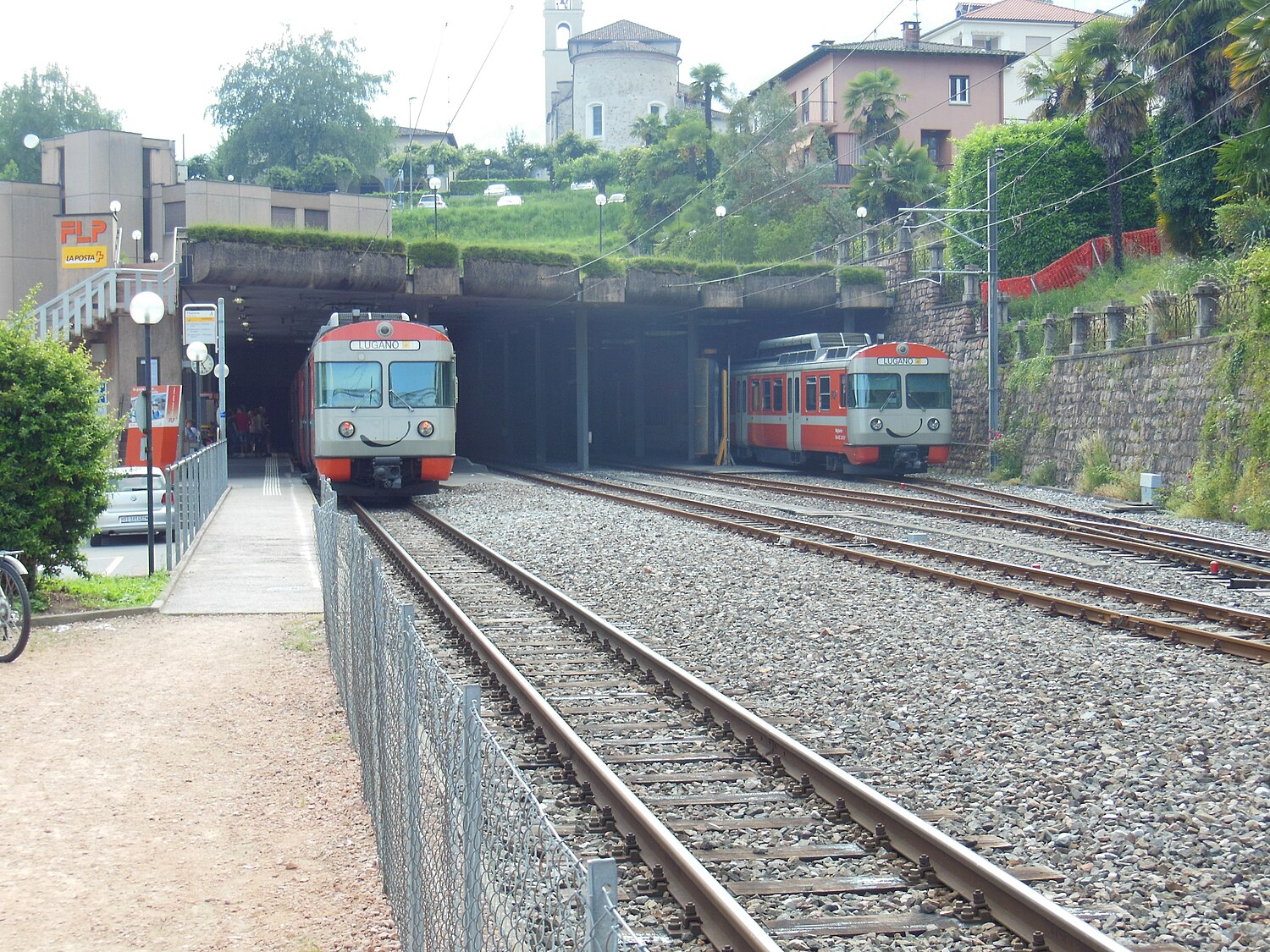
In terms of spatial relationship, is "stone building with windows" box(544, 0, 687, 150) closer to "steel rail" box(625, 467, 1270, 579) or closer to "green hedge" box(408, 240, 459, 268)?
"green hedge" box(408, 240, 459, 268)

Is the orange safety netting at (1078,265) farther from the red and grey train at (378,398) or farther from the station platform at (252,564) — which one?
the station platform at (252,564)

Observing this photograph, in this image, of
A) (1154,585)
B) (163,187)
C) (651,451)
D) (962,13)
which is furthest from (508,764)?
(962,13)

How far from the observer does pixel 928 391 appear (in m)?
30.9

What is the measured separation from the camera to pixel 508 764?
3.28m

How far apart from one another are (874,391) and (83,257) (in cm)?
3781

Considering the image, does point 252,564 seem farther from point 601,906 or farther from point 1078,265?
point 1078,265

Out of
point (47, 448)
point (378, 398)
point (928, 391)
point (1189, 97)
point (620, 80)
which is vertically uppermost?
point (620, 80)

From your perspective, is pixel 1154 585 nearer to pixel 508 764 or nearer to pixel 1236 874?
pixel 1236 874

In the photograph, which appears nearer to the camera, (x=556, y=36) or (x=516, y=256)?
(x=516, y=256)

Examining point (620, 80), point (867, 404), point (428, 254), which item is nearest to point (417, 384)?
point (428, 254)

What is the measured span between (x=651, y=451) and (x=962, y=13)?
39.3 m

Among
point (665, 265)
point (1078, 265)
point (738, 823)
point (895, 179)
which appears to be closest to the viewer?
point (738, 823)

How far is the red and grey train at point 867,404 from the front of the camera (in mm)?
30438

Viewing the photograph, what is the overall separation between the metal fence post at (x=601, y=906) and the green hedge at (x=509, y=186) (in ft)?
320
